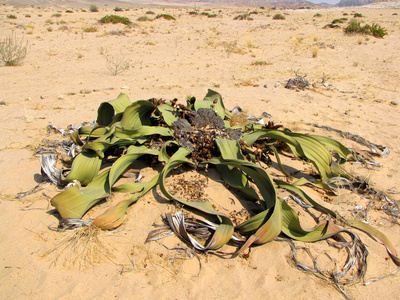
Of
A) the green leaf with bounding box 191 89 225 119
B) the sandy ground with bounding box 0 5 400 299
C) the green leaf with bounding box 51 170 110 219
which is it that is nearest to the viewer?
the sandy ground with bounding box 0 5 400 299

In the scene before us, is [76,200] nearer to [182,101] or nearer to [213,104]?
[213,104]

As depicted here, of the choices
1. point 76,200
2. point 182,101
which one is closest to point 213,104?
point 182,101

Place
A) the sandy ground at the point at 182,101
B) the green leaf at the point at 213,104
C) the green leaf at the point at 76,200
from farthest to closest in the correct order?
the green leaf at the point at 213,104, the green leaf at the point at 76,200, the sandy ground at the point at 182,101

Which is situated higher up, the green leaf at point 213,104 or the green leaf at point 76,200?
the green leaf at point 213,104

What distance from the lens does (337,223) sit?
201 centimetres

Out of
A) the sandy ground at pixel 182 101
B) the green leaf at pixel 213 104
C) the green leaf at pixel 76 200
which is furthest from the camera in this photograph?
the green leaf at pixel 213 104

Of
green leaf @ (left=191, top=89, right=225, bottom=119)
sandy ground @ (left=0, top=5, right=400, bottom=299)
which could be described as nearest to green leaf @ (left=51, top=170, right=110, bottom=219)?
sandy ground @ (left=0, top=5, right=400, bottom=299)

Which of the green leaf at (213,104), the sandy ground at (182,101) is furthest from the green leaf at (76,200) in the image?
the green leaf at (213,104)

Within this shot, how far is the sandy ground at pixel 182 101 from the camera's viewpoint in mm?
1611

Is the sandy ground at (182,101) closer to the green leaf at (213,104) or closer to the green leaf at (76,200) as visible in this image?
the green leaf at (76,200)

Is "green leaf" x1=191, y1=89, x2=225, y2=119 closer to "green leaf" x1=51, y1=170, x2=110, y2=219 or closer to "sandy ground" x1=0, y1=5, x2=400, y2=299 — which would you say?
"sandy ground" x1=0, y1=5, x2=400, y2=299

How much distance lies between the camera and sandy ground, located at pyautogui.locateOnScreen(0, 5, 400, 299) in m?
1.61

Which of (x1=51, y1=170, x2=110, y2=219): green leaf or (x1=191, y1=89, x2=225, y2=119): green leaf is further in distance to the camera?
(x1=191, y1=89, x2=225, y2=119): green leaf

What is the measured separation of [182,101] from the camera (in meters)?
4.50
